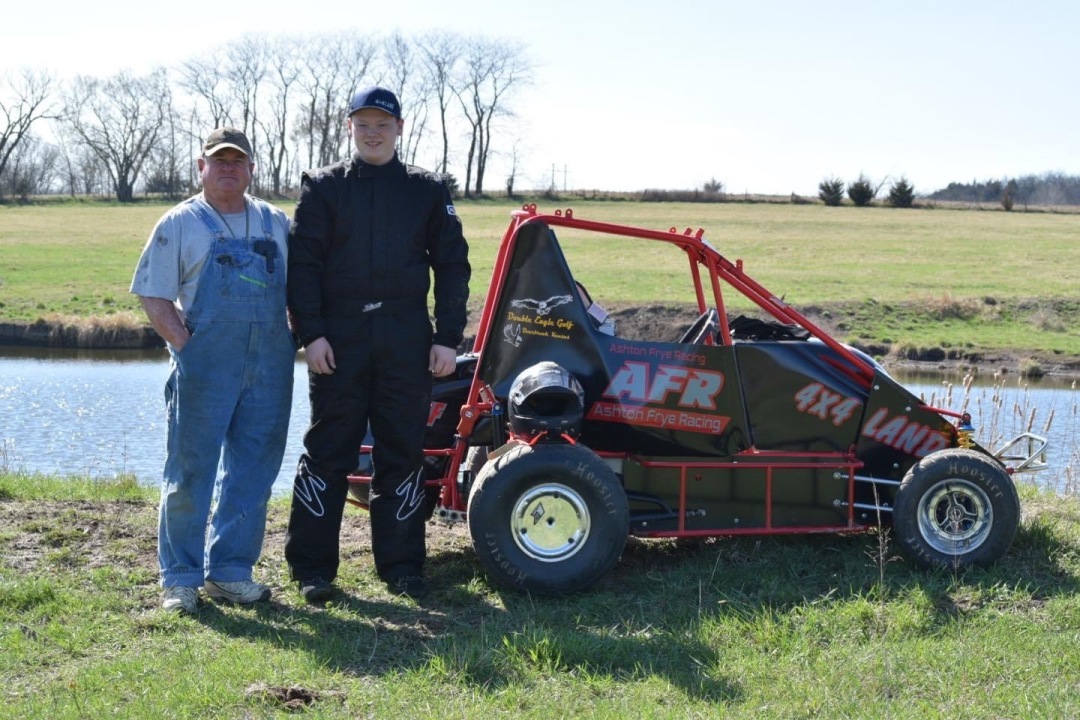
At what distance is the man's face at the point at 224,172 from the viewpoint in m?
5.41

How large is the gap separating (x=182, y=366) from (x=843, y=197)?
65.7 metres

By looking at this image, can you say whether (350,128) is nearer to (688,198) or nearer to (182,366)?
(182,366)

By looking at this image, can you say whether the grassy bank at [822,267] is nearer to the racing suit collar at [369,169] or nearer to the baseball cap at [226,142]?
the racing suit collar at [369,169]

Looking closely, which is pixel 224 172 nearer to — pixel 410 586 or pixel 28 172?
pixel 410 586

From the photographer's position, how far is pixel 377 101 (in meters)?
5.45

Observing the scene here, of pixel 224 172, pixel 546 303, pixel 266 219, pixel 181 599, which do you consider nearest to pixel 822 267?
pixel 546 303

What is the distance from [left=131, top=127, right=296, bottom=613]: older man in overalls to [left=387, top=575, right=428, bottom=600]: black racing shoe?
1.98 feet

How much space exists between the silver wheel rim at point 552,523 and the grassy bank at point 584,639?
0.24 m

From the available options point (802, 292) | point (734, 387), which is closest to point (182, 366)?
point (734, 387)

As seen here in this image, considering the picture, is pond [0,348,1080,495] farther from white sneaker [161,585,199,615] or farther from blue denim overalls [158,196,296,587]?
white sneaker [161,585,199,615]

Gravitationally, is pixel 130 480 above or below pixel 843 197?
below

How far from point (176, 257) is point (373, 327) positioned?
925mm

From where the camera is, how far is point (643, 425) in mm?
6043

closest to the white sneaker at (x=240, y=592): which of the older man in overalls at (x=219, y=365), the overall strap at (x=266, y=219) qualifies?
the older man in overalls at (x=219, y=365)
